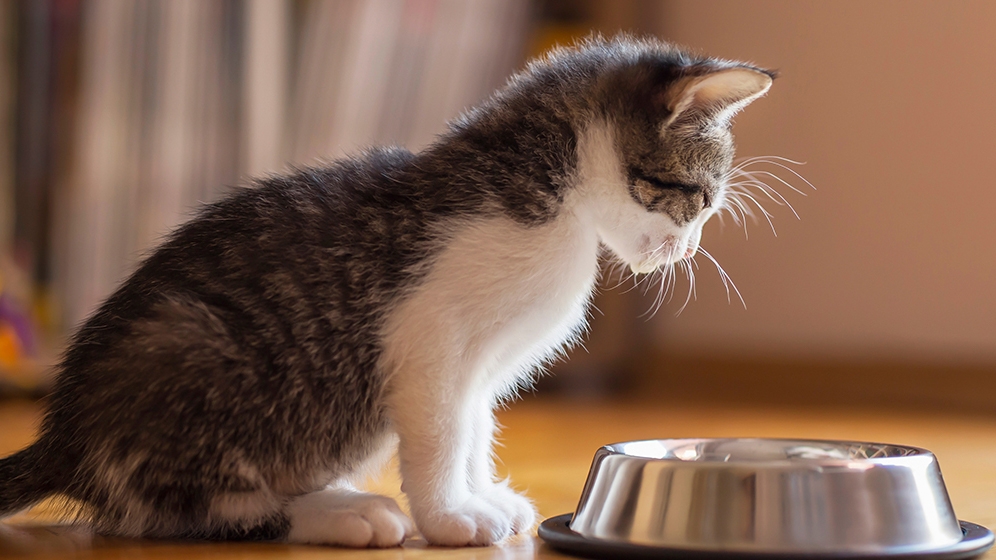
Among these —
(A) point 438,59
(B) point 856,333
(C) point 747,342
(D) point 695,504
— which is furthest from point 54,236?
(D) point 695,504

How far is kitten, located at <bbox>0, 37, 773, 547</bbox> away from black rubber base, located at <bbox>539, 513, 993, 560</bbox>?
8cm

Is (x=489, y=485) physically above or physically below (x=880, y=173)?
below

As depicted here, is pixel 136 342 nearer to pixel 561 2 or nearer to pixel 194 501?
pixel 194 501

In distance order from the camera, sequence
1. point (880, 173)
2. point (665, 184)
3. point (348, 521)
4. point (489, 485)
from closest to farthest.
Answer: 1. point (348, 521)
2. point (665, 184)
3. point (489, 485)
4. point (880, 173)

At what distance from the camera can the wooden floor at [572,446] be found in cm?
115

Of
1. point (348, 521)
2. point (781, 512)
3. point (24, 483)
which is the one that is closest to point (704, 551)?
point (781, 512)

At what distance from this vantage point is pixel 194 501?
1.16 meters

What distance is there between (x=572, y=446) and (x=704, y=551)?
1.26 m

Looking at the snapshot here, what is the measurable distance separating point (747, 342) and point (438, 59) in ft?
4.51

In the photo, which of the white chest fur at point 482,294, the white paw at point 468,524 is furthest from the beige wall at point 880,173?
the white paw at point 468,524

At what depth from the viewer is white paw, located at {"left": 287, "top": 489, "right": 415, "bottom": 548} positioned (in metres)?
1.15

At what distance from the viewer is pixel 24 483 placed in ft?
4.14

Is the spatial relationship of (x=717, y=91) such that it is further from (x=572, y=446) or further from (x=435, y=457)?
(x=572, y=446)

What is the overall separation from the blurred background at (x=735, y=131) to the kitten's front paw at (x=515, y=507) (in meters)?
1.61
